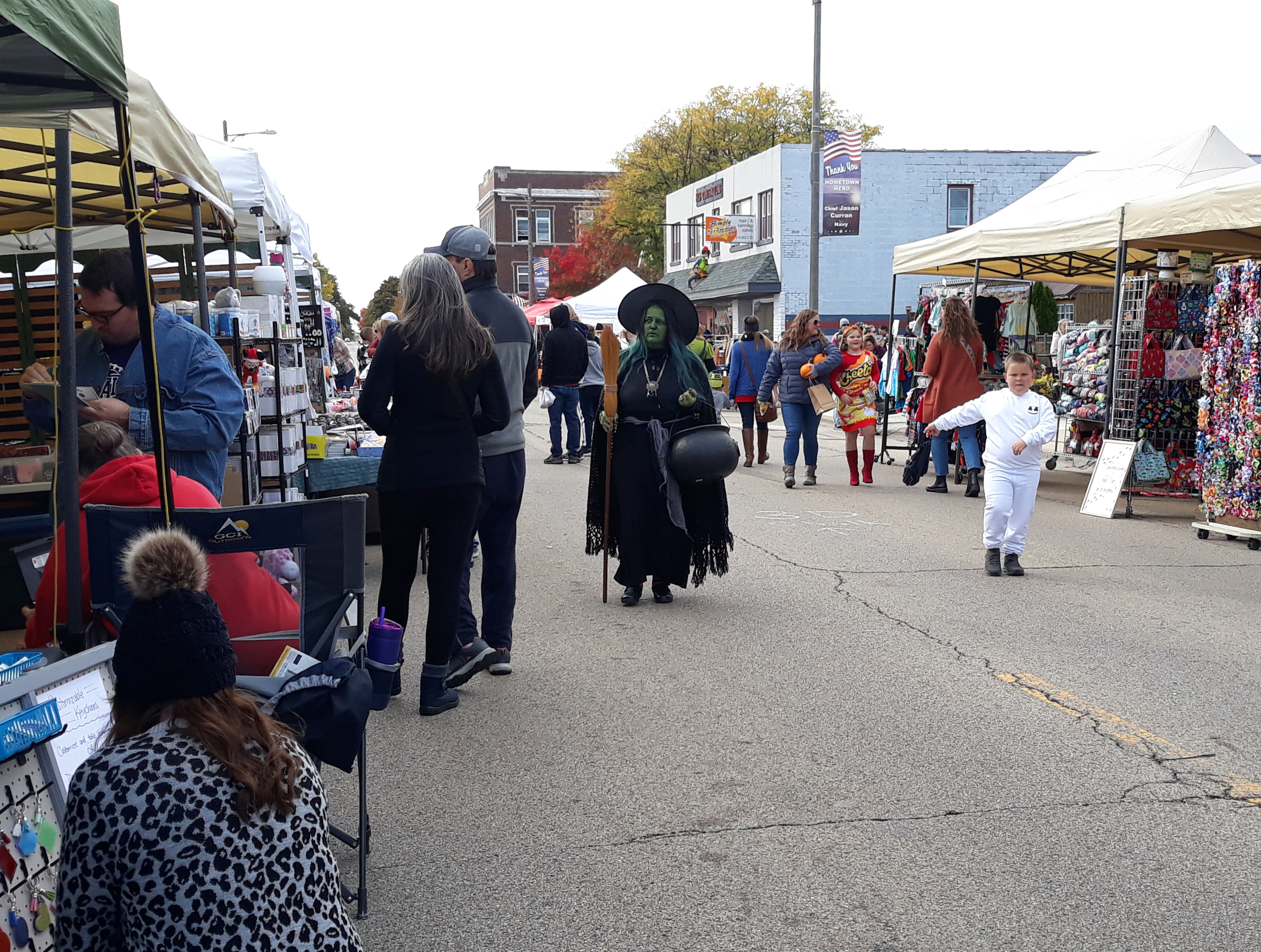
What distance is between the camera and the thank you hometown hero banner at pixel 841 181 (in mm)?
27031

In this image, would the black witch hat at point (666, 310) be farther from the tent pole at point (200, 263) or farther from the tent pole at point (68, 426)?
the tent pole at point (68, 426)

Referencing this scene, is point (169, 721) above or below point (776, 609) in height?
above

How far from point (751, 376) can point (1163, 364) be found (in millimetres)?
5612

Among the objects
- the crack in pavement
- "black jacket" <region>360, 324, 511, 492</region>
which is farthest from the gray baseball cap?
the crack in pavement

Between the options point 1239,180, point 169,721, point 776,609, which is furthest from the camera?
point 1239,180

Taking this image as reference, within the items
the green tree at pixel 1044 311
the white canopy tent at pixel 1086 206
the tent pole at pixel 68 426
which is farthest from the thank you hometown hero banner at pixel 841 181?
the tent pole at pixel 68 426

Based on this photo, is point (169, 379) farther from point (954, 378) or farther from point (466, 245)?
point (954, 378)

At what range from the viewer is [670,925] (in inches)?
135

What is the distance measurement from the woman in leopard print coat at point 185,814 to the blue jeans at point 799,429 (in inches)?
449

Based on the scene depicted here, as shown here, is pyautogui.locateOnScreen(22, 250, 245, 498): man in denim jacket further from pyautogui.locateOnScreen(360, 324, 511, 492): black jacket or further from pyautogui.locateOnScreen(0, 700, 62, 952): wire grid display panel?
pyautogui.locateOnScreen(0, 700, 62, 952): wire grid display panel

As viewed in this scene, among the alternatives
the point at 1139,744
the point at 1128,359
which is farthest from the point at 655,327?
the point at 1128,359

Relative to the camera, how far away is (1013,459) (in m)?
8.30

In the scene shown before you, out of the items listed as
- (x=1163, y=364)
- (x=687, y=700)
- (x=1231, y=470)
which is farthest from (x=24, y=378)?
(x=1163, y=364)

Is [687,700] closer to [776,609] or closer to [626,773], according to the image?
[626,773]
